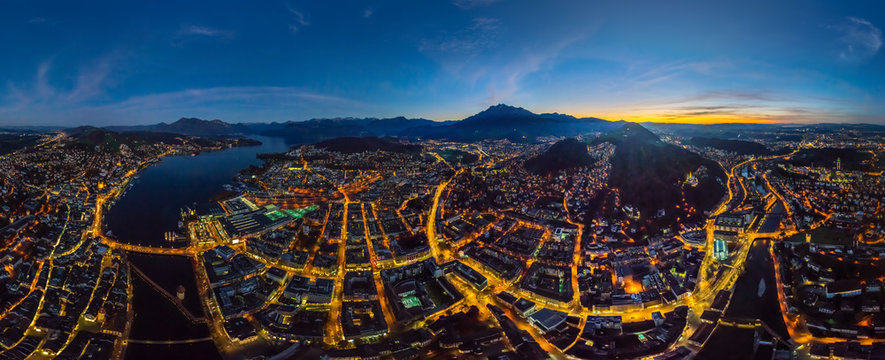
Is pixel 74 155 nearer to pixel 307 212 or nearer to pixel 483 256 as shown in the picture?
pixel 307 212

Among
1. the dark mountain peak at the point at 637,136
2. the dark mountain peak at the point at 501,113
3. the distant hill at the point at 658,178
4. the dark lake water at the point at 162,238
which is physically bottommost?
the dark lake water at the point at 162,238

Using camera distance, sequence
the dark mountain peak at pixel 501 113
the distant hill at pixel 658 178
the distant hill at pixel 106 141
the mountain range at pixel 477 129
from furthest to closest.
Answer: the dark mountain peak at pixel 501 113, the mountain range at pixel 477 129, the distant hill at pixel 106 141, the distant hill at pixel 658 178

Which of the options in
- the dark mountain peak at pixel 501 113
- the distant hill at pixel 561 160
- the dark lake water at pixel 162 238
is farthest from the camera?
the dark mountain peak at pixel 501 113

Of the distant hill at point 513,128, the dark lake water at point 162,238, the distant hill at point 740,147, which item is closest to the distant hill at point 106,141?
the dark lake water at point 162,238

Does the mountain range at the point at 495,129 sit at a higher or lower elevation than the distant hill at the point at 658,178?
higher

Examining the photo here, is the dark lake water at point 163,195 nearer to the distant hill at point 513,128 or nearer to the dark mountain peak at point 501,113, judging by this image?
the distant hill at point 513,128

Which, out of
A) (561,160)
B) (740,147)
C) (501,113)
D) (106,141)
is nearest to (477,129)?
(501,113)

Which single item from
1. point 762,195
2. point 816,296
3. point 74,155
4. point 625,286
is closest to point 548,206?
point 625,286

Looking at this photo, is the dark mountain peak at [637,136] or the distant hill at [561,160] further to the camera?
the dark mountain peak at [637,136]
